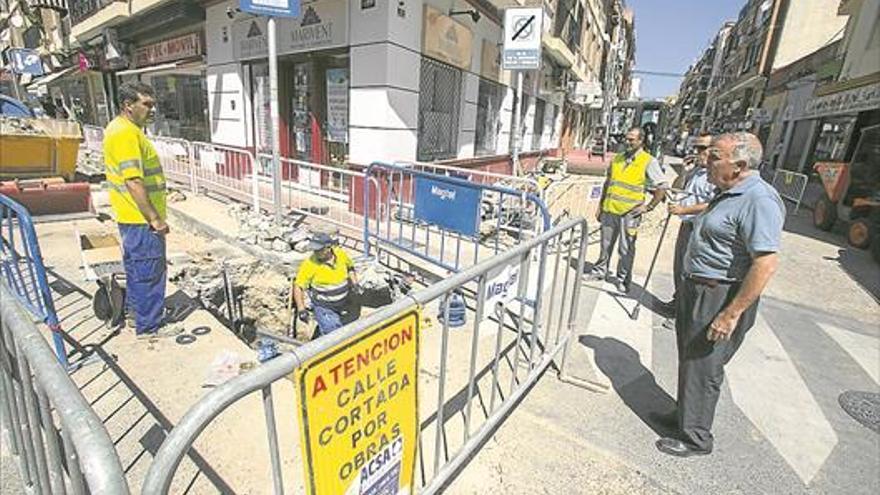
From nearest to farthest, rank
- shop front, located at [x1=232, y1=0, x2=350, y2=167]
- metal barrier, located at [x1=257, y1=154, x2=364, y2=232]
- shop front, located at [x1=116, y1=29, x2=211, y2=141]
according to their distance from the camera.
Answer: metal barrier, located at [x1=257, y1=154, x2=364, y2=232]
shop front, located at [x1=232, y1=0, x2=350, y2=167]
shop front, located at [x1=116, y1=29, x2=211, y2=141]

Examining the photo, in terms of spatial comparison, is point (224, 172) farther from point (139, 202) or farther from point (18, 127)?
point (139, 202)

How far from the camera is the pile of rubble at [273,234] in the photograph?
616 cm

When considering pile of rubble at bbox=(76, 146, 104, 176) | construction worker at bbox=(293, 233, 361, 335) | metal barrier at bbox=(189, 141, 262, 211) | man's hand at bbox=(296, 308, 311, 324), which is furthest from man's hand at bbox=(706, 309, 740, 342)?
pile of rubble at bbox=(76, 146, 104, 176)

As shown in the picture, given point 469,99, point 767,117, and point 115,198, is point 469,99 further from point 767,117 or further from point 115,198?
point 767,117

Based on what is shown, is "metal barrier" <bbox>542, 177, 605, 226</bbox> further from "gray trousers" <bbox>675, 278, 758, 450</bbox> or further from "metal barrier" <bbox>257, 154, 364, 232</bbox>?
"gray trousers" <bbox>675, 278, 758, 450</bbox>

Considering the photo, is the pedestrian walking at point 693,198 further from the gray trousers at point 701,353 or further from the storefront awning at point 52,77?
the storefront awning at point 52,77

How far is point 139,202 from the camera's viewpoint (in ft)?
10.6

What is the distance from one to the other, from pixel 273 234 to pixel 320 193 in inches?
57.6

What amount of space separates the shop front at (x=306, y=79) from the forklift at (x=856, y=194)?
10198mm

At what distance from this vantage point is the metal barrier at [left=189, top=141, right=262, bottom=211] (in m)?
8.26

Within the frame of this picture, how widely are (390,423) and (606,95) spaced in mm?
36236

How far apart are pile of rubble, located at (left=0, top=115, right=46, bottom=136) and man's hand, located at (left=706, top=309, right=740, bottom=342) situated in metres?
10.5

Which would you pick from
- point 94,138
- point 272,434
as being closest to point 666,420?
point 272,434

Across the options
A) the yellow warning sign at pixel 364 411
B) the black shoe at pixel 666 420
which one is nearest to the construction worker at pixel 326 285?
the yellow warning sign at pixel 364 411
